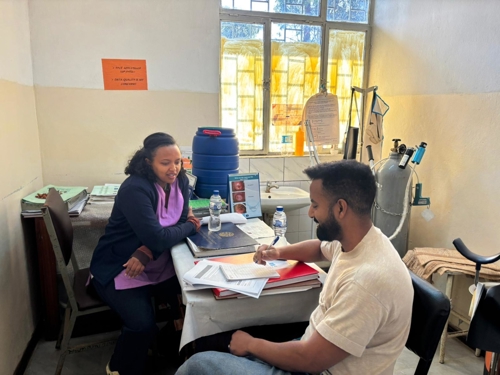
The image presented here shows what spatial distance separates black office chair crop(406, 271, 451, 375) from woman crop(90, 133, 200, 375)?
3.40 ft

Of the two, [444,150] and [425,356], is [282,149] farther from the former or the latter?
[425,356]

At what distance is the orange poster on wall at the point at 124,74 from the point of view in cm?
271

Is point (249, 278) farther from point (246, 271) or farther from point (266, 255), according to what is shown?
point (266, 255)

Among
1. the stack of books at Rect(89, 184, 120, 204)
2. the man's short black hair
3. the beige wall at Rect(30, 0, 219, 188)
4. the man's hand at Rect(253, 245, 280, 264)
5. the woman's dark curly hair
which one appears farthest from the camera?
the beige wall at Rect(30, 0, 219, 188)

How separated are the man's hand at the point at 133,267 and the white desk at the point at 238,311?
18.9 inches

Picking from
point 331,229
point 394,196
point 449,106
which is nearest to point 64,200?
point 331,229

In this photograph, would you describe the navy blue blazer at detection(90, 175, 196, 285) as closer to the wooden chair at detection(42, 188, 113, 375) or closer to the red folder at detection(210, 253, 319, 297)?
the wooden chair at detection(42, 188, 113, 375)

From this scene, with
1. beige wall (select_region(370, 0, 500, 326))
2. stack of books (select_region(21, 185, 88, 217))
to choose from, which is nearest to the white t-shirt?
beige wall (select_region(370, 0, 500, 326))

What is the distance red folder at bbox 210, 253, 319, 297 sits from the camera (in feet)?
4.17

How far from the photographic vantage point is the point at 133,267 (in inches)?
67.7

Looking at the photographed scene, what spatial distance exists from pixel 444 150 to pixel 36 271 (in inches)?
113

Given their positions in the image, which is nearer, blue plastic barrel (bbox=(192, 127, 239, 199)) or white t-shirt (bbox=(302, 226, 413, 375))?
white t-shirt (bbox=(302, 226, 413, 375))

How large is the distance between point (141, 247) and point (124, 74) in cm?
153

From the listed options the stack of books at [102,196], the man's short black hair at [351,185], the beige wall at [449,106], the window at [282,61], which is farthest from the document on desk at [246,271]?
the window at [282,61]
